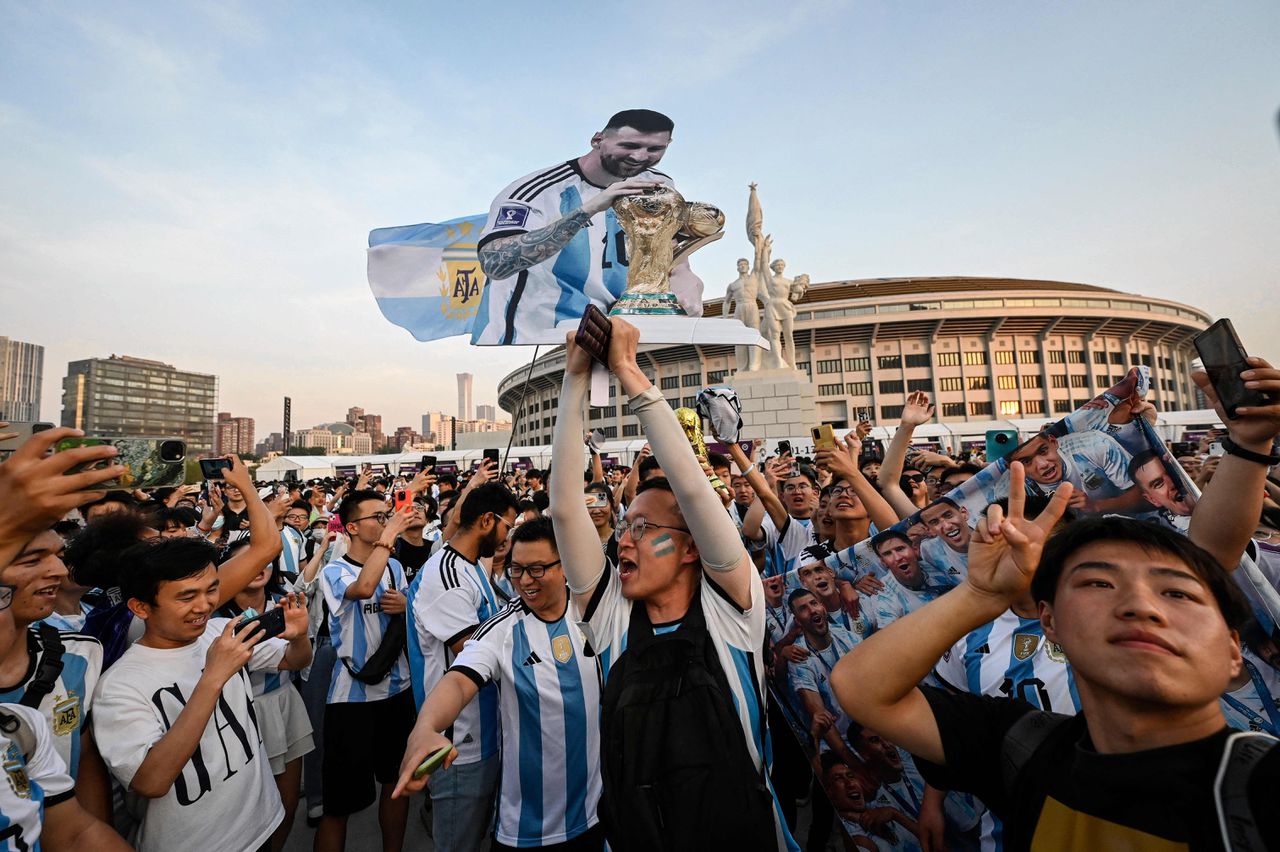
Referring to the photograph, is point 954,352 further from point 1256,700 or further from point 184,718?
point 184,718

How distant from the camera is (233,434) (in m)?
110

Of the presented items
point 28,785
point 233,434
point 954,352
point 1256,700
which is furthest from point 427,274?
point 233,434

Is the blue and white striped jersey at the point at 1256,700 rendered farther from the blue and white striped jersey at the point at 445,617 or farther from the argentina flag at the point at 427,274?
the argentina flag at the point at 427,274

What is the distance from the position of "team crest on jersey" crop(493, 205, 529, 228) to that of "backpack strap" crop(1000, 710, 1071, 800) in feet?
29.8

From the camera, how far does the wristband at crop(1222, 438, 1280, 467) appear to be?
165 centimetres

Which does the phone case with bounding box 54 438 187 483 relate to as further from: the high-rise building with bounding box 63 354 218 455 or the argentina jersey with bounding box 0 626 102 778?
the high-rise building with bounding box 63 354 218 455

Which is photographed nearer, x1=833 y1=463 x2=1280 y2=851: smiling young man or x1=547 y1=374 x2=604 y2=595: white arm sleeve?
x1=833 y1=463 x2=1280 y2=851: smiling young man

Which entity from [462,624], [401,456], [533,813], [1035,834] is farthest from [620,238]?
[401,456]

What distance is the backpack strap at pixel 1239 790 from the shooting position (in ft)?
3.19

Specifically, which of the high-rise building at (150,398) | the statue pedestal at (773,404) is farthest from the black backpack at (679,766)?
the high-rise building at (150,398)

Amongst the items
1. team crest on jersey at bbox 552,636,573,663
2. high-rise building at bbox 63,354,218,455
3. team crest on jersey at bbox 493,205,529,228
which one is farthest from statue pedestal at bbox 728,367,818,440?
high-rise building at bbox 63,354,218,455

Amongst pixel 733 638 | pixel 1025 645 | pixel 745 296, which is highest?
pixel 745 296

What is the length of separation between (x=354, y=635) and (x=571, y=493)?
2.37 metres

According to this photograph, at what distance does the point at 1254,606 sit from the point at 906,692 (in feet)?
4.22
